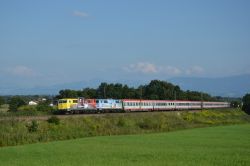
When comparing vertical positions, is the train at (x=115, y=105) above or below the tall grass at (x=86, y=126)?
above

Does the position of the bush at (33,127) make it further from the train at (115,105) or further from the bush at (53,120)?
the train at (115,105)

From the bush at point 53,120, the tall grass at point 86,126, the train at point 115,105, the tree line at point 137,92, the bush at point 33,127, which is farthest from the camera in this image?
the tree line at point 137,92

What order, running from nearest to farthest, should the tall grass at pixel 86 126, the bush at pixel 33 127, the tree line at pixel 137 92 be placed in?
1. the tall grass at pixel 86 126
2. the bush at pixel 33 127
3. the tree line at pixel 137 92

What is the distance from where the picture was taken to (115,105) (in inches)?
3250

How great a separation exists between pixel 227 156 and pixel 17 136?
21222 millimetres

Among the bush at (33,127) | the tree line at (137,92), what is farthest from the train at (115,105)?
the tree line at (137,92)

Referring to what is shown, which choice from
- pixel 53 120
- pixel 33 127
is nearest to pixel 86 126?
pixel 53 120

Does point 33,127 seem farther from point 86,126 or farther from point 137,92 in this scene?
point 137,92

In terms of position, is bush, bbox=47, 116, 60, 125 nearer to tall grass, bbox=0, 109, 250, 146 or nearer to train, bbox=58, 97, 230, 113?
tall grass, bbox=0, 109, 250, 146

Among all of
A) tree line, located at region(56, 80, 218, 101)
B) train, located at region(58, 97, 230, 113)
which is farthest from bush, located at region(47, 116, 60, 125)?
tree line, located at region(56, 80, 218, 101)

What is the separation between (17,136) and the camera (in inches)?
1679

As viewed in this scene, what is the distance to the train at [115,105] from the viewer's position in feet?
229

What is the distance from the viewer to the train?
6982cm

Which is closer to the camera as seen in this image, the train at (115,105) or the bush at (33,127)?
the bush at (33,127)
